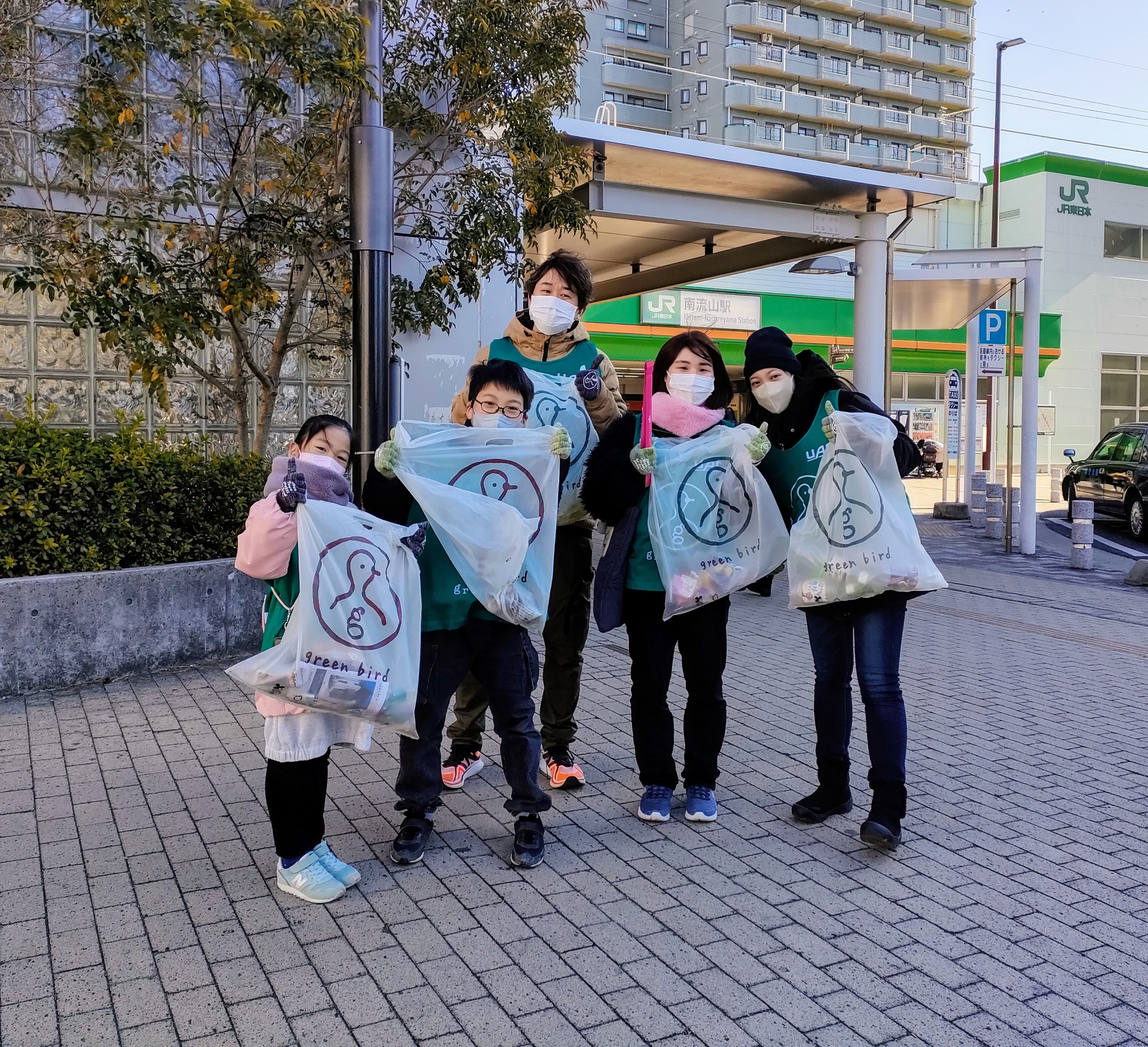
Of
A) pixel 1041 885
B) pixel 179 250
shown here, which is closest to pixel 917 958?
pixel 1041 885

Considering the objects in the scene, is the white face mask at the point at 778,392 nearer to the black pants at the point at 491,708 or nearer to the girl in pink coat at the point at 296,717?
the black pants at the point at 491,708

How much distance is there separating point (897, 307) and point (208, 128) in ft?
40.2

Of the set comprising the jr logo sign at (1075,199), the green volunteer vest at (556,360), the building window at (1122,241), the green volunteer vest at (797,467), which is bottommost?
the green volunteer vest at (797,467)

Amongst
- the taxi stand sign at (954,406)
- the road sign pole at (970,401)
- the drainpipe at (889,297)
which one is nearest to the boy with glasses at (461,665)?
the drainpipe at (889,297)

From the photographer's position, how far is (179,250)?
6.69m

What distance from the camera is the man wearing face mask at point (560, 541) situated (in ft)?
13.2

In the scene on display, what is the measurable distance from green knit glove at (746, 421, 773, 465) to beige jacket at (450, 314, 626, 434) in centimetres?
53

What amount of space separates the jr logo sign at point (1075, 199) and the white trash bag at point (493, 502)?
1497 inches

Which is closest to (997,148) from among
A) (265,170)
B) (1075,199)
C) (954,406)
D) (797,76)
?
(1075,199)

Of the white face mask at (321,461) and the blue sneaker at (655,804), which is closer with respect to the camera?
the white face mask at (321,461)

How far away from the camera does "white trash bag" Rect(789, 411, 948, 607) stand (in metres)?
3.57

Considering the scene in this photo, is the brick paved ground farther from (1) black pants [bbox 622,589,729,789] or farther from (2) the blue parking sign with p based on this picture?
(2) the blue parking sign with p

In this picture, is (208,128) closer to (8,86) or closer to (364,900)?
(8,86)

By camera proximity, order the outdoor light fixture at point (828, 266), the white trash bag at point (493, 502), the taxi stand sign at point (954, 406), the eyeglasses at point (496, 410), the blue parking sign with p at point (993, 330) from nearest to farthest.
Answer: the white trash bag at point (493, 502) < the eyeglasses at point (496, 410) < the outdoor light fixture at point (828, 266) < the blue parking sign with p at point (993, 330) < the taxi stand sign at point (954, 406)
